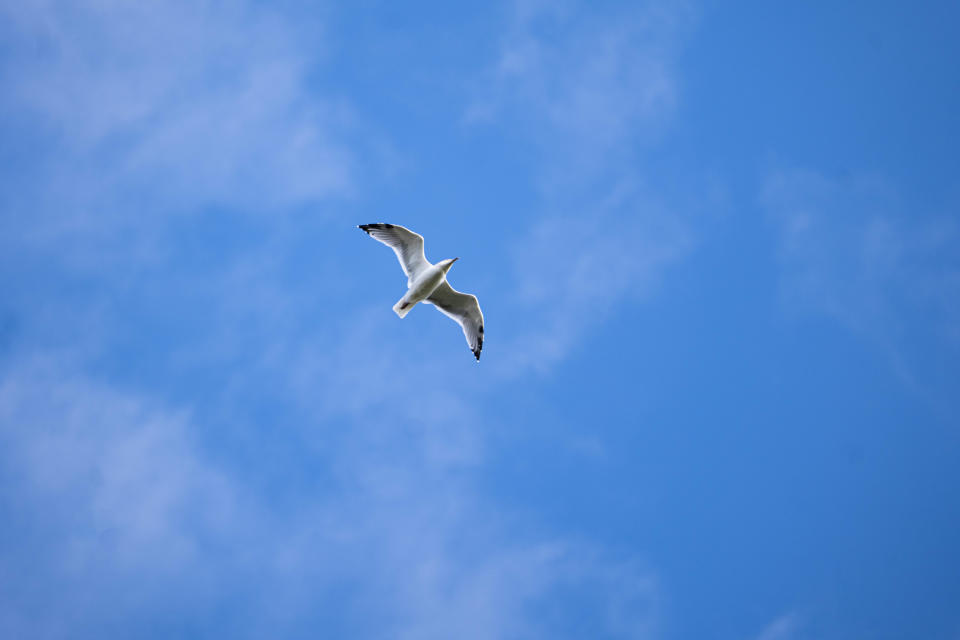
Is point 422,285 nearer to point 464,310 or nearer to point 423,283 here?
point 423,283

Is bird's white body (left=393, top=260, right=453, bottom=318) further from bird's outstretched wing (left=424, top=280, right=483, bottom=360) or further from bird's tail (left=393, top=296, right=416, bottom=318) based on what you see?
bird's outstretched wing (left=424, top=280, right=483, bottom=360)

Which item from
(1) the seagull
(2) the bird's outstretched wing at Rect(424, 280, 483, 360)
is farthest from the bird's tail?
(2) the bird's outstretched wing at Rect(424, 280, 483, 360)

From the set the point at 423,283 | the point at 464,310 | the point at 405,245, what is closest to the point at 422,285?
the point at 423,283

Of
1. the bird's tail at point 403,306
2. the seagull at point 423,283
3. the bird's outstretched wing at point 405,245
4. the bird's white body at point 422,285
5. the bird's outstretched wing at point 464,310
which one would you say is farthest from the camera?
the bird's outstretched wing at point 464,310

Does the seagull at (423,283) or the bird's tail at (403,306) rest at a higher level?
the seagull at (423,283)

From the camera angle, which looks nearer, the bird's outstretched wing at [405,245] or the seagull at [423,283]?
the seagull at [423,283]

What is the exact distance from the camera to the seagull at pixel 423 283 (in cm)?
2544

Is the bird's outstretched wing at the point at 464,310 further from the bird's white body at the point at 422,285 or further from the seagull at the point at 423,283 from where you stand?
the bird's white body at the point at 422,285

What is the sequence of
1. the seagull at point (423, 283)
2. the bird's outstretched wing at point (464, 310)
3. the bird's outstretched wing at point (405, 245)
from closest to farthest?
the seagull at point (423, 283)
the bird's outstretched wing at point (405, 245)
the bird's outstretched wing at point (464, 310)

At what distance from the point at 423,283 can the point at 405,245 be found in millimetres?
1672

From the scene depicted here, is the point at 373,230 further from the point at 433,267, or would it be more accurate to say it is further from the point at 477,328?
the point at 477,328

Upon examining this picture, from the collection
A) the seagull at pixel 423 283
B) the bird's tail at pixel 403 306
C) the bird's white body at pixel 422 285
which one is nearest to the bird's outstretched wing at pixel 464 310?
the seagull at pixel 423 283

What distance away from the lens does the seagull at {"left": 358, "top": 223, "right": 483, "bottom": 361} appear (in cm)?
2544

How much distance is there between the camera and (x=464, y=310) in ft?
91.0
